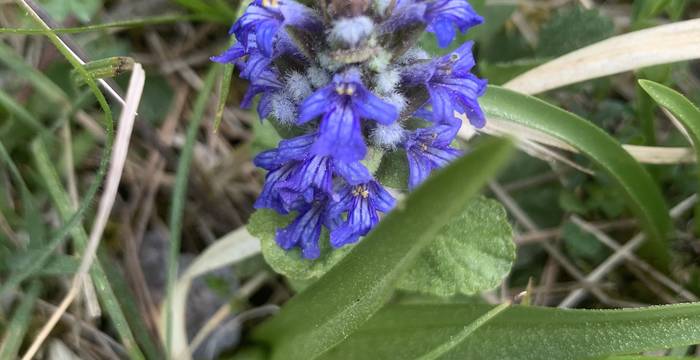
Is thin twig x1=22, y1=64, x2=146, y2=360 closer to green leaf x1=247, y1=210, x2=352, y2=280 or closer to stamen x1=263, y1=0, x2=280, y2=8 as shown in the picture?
green leaf x1=247, y1=210, x2=352, y2=280

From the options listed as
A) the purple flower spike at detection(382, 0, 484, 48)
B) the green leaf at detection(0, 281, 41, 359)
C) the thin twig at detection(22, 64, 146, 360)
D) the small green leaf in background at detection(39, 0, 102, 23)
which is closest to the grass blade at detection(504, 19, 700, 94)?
the purple flower spike at detection(382, 0, 484, 48)

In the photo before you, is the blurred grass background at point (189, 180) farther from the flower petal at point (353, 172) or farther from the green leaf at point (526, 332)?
the flower petal at point (353, 172)

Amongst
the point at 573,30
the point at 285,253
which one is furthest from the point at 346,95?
the point at 573,30

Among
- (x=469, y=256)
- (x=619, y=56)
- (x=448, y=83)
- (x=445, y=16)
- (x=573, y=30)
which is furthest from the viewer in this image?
(x=573, y=30)

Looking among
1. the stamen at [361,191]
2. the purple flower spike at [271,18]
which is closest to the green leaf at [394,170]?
the stamen at [361,191]

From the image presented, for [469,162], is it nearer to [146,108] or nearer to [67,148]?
[67,148]

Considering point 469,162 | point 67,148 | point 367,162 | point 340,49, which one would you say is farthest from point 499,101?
point 67,148

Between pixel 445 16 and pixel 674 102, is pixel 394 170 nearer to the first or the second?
pixel 445 16

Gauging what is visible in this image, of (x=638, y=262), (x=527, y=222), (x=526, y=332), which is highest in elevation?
(x=526, y=332)
